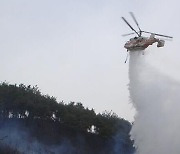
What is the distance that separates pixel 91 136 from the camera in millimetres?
85312

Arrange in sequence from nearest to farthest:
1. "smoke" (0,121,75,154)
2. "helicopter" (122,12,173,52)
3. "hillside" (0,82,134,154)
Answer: "helicopter" (122,12,173,52) < "smoke" (0,121,75,154) < "hillside" (0,82,134,154)

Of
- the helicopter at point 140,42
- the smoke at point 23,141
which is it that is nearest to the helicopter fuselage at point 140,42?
the helicopter at point 140,42

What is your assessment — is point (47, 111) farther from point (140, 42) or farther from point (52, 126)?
point (140, 42)

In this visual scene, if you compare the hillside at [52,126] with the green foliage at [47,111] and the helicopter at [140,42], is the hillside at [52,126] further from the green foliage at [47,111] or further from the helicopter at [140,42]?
the helicopter at [140,42]

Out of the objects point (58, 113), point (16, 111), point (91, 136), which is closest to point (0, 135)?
point (16, 111)

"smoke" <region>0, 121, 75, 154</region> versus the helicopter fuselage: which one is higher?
the helicopter fuselage

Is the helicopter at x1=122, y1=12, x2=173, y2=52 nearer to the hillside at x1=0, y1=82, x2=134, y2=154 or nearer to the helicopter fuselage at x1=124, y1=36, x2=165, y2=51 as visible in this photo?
the helicopter fuselage at x1=124, y1=36, x2=165, y2=51

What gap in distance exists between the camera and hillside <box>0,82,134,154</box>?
7519 cm

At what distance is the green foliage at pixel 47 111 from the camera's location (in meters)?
77.8

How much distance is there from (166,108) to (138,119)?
4.15m

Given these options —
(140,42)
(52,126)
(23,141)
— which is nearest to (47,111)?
(52,126)

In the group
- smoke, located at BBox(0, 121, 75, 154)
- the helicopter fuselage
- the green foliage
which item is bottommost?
smoke, located at BBox(0, 121, 75, 154)

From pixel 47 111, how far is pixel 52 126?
369cm

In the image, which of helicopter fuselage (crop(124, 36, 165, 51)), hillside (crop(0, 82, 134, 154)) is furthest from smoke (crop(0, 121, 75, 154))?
helicopter fuselage (crop(124, 36, 165, 51))
